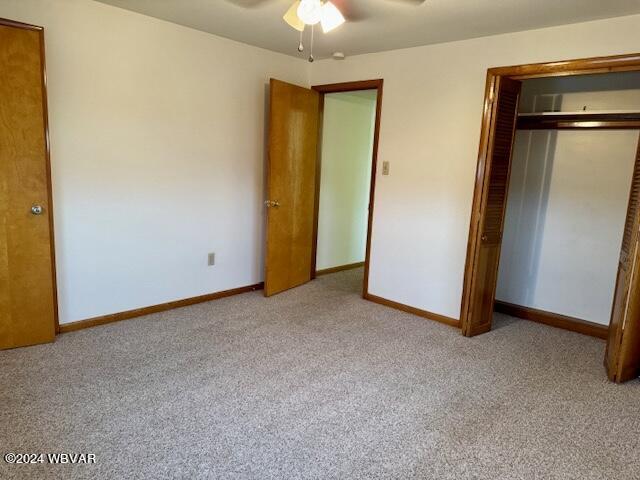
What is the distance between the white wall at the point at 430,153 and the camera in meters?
3.40

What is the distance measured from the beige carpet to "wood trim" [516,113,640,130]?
1.77 m

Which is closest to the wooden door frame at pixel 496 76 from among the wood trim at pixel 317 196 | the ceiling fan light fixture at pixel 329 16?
the ceiling fan light fixture at pixel 329 16

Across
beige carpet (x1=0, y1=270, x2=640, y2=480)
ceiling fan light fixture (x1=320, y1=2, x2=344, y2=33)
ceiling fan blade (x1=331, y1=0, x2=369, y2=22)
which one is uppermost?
ceiling fan blade (x1=331, y1=0, x2=369, y2=22)

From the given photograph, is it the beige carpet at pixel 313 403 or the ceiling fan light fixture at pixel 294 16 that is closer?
the beige carpet at pixel 313 403

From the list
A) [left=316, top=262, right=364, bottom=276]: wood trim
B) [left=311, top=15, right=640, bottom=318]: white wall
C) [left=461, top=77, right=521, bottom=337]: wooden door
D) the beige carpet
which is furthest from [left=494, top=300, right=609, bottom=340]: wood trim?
[left=316, top=262, right=364, bottom=276]: wood trim

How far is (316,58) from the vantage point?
4.41m

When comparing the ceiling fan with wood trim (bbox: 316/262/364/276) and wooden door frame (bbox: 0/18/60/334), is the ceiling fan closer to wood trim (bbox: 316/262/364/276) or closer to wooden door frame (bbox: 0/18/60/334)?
wooden door frame (bbox: 0/18/60/334)

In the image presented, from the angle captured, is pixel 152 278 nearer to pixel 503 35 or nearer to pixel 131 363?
pixel 131 363

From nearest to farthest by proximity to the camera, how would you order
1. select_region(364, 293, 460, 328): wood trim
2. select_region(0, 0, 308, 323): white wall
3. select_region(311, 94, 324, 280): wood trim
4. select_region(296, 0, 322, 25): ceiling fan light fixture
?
select_region(296, 0, 322, 25): ceiling fan light fixture → select_region(0, 0, 308, 323): white wall → select_region(364, 293, 460, 328): wood trim → select_region(311, 94, 324, 280): wood trim

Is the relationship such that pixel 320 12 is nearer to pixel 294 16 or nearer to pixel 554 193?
pixel 294 16

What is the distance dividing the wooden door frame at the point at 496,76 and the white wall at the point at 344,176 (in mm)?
1838

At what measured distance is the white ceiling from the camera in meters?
2.66

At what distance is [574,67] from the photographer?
2.94m

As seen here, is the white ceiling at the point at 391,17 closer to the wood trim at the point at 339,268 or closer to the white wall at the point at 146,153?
the white wall at the point at 146,153
